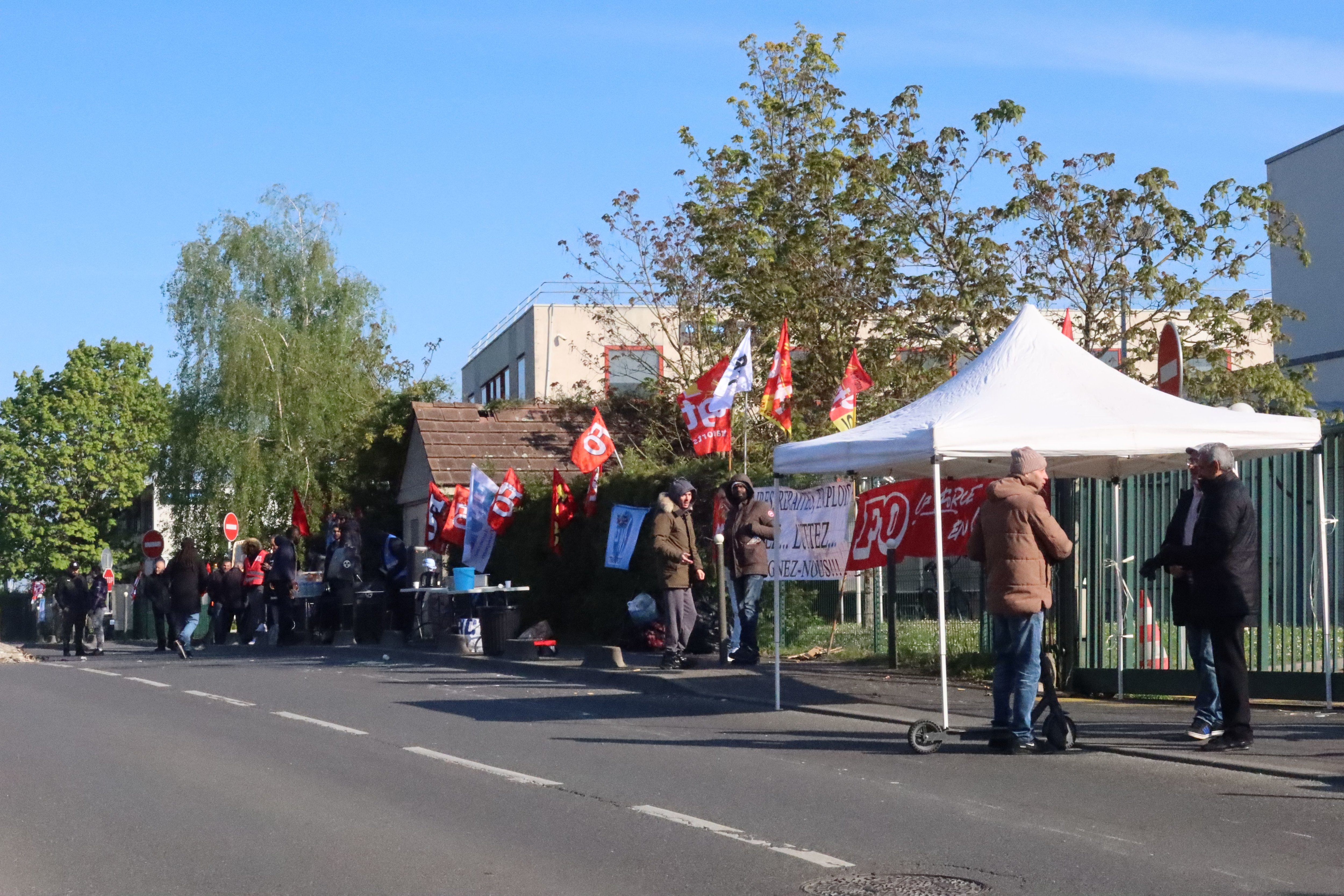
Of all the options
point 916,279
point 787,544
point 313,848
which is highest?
point 916,279

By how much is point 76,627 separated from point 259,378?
1989 cm

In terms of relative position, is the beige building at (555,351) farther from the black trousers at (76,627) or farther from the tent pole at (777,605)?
the tent pole at (777,605)

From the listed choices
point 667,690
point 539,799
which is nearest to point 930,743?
point 539,799

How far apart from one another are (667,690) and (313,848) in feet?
25.6

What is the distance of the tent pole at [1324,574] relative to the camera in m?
11.5

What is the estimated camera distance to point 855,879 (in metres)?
6.43

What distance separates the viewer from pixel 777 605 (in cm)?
1277

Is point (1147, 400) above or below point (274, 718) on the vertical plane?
above

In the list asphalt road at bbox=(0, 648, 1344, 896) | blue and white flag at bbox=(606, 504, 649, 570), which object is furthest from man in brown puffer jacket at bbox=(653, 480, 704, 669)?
blue and white flag at bbox=(606, 504, 649, 570)

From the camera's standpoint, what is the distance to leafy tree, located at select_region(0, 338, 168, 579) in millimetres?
71875

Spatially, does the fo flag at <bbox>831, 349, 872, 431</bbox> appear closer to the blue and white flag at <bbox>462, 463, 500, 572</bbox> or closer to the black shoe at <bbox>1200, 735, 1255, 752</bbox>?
the blue and white flag at <bbox>462, 463, 500, 572</bbox>

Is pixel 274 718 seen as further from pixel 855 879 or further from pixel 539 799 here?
pixel 855 879

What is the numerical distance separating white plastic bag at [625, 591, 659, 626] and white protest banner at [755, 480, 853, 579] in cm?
352

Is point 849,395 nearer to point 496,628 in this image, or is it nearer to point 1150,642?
point 496,628
